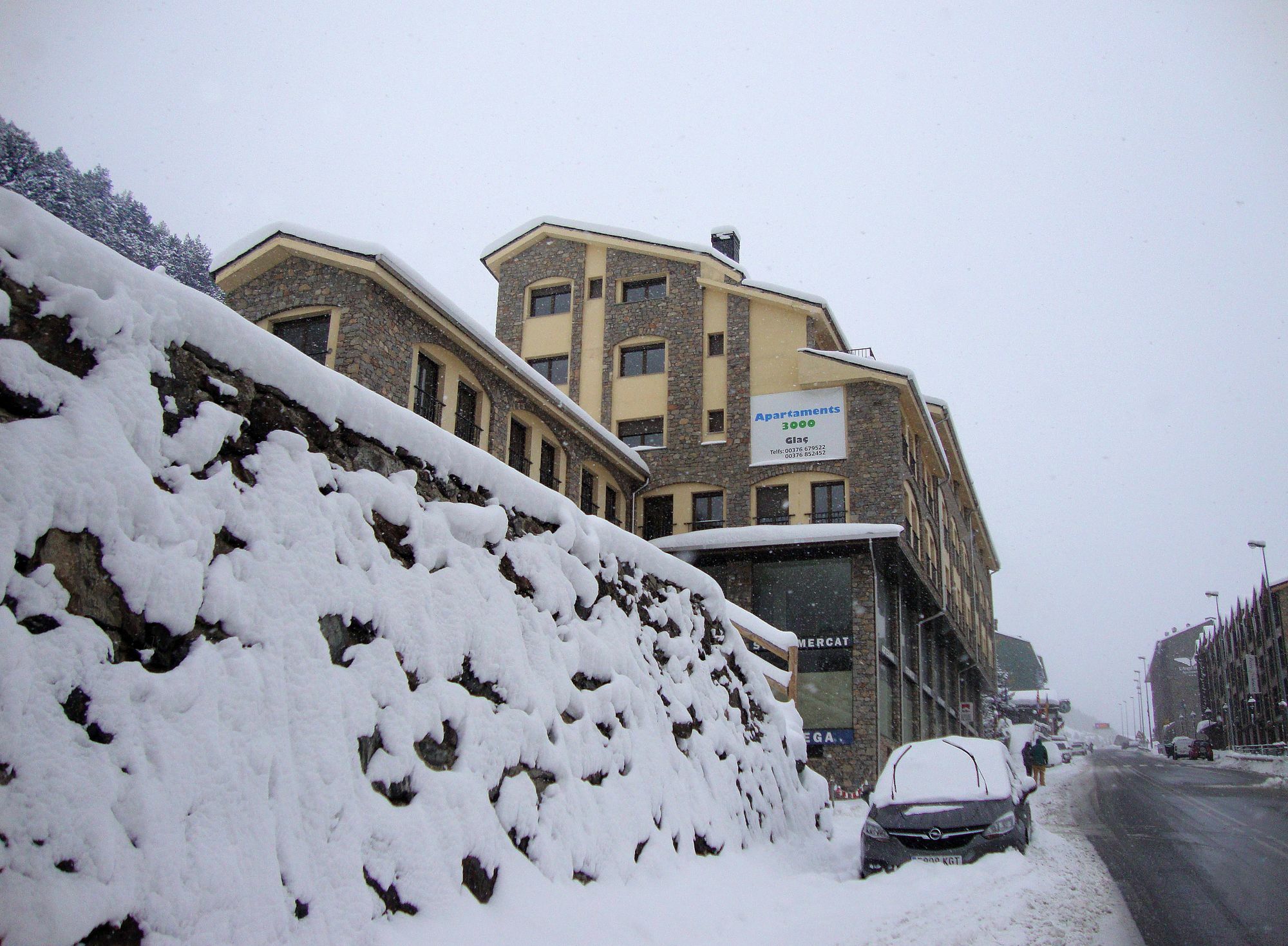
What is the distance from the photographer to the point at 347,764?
4230 mm

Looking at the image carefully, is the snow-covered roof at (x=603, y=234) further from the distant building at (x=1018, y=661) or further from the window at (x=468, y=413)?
the distant building at (x=1018, y=661)

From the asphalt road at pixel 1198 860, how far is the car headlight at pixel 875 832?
6.81 feet

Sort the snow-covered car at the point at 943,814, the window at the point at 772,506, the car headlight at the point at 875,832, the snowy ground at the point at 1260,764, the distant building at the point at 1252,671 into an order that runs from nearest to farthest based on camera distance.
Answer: the snow-covered car at the point at 943,814
the car headlight at the point at 875,832
the window at the point at 772,506
the snowy ground at the point at 1260,764
the distant building at the point at 1252,671

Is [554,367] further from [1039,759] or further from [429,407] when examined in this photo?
[1039,759]

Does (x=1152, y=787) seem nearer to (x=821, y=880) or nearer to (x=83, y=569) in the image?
(x=821, y=880)

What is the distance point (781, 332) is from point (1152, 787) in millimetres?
16463

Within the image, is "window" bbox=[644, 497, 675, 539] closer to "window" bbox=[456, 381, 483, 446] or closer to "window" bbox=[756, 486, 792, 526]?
"window" bbox=[756, 486, 792, 526]

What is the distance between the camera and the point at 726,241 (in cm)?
3253

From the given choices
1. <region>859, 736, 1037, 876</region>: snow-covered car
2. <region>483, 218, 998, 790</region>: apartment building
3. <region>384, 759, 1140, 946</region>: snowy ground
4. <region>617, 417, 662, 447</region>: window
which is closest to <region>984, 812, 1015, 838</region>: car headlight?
<region>859, 736, 1037, 876</region>: snow-covered car

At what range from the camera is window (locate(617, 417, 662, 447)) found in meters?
28.4

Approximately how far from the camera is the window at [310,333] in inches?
709

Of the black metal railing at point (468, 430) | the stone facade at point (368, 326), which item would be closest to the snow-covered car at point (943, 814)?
the stone facade at point (368, 326)

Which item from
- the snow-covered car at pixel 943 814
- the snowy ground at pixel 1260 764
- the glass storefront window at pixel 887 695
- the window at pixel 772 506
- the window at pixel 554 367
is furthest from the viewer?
the window at pixel 554 367

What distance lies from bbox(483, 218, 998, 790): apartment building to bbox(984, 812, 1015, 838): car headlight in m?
14.6
